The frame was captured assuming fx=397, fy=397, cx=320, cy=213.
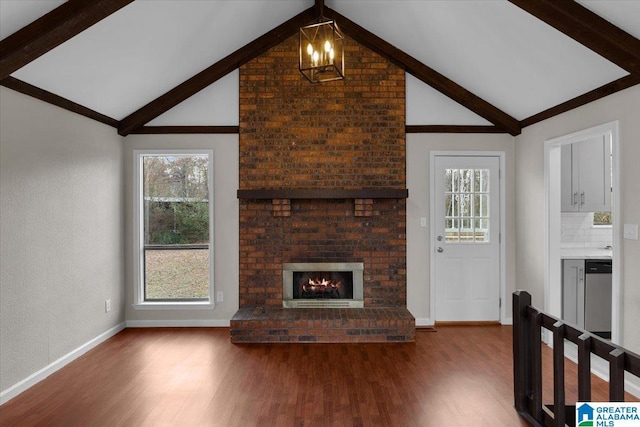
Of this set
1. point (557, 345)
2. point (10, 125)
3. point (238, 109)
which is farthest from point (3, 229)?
point (557, 345)

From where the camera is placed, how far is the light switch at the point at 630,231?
10.3 feet

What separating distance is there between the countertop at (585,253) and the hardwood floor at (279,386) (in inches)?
44.2

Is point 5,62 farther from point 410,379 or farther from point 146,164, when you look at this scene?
point 410,379

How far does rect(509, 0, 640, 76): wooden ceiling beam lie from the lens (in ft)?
9.37

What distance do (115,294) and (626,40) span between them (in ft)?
18.1

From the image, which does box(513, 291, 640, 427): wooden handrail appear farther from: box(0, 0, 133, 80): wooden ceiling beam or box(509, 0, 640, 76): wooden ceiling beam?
box(0, 0, 133, 80): wooden ceiling beam

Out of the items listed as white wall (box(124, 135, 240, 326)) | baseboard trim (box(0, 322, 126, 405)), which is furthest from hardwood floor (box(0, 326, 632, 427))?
white wall (box(124, 135, 240, 326))

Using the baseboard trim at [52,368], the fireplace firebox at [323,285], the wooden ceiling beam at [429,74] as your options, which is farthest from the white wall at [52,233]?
the wooden ceiling beam at [429,74]

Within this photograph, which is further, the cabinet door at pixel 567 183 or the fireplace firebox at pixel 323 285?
the fireplace firebox at pixel 323 285

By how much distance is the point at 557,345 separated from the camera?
2379mm

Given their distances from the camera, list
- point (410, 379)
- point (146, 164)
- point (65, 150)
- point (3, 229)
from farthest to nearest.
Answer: point (146, 164), point (65, 150), point (410, 379), point (3, 229)

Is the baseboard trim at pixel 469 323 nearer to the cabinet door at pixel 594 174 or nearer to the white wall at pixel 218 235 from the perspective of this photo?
the cabinet door at pixel 594 174

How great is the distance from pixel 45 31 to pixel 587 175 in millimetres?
5340

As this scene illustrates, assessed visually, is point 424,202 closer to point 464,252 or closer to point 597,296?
point 464,252
